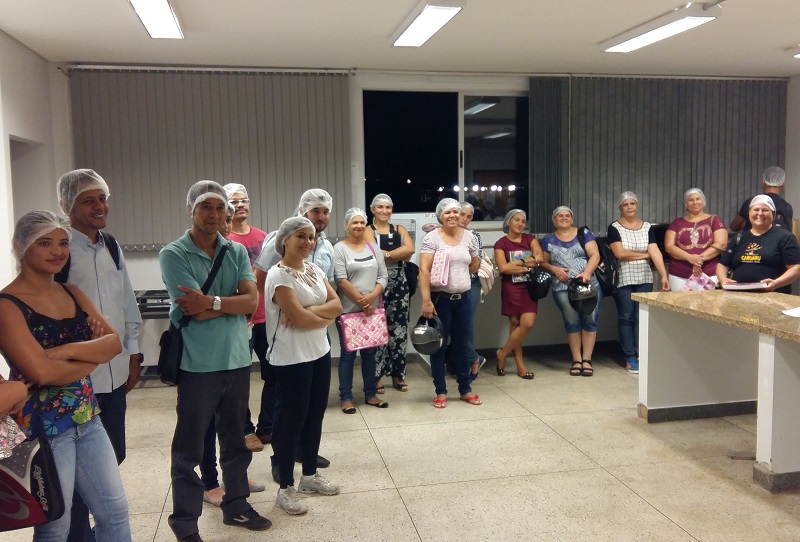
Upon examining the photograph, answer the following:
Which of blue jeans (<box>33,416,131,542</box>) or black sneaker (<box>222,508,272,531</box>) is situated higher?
blue jeans (<box>33,416,131,542</box>)

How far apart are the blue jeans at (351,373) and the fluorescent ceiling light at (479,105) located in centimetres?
304

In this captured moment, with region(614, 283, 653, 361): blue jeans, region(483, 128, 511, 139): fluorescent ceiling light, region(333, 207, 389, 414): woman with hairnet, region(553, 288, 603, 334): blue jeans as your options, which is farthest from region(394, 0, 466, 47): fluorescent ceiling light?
region(614, 283, 653, 361): blue jeans

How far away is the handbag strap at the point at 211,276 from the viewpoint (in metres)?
2.49

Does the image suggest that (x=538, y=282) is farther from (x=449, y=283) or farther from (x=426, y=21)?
(x=426, y=21)

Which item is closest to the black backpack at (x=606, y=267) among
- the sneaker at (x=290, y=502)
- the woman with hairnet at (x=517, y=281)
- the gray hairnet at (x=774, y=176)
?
the woman with hairnet at (x=517, y=281)

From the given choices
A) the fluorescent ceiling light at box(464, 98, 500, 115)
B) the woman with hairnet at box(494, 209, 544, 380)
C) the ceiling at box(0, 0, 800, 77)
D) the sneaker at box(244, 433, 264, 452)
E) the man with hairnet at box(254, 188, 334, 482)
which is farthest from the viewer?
the fluorescent ceiling light at box(464, 98, 500, 115)

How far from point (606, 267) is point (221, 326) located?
405 cm

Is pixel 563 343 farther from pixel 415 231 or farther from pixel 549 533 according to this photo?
pixel 549 533

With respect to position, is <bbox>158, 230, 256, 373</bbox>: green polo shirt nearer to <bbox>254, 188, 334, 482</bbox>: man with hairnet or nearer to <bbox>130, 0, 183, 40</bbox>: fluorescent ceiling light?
<bbox>254, 188, 334, 482</bbox>: man with hairnet

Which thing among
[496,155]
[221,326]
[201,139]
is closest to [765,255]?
[496,155]

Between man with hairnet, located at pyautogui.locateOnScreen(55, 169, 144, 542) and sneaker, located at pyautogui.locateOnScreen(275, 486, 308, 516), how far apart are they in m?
0.82

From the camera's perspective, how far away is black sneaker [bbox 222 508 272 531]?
2779mm

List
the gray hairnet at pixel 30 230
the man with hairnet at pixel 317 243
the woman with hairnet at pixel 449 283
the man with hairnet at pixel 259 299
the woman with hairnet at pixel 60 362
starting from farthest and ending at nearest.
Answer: the woman with hairnet at pixel 449 283 < the man with hairnet at pixel 259 299 < the man with hairnet at pixel 317 243 < the gray hairnet at pixel 30 230 < the woman with hairnet at pixel 60 362

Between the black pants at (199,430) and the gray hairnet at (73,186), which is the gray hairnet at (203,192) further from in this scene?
the black pants at (199,430)
